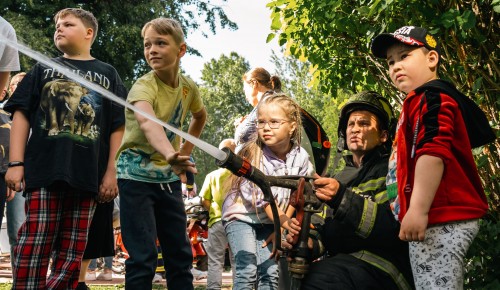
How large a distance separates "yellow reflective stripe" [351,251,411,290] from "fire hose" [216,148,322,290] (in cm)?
29

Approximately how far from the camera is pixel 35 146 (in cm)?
470

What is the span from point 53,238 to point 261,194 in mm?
1408

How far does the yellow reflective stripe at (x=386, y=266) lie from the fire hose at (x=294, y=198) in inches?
11.2

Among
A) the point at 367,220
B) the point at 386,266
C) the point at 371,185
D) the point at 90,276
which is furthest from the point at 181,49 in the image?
the point at 90,276

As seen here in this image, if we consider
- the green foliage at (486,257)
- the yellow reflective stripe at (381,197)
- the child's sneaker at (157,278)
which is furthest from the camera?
the child's sneaker at (157,278)

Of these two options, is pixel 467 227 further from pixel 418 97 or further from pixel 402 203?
pixel 418 97

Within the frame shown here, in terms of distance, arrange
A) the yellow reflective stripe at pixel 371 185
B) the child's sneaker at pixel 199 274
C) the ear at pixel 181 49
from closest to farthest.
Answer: the yellow reflective stripe at pixel 371 185
the ear at pixel 181 49
the child's sneaker at pixel 199 274

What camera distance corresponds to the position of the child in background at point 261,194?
17.4 feet

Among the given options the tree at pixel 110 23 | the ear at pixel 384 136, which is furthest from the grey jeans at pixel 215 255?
the tree at pixel 110 23

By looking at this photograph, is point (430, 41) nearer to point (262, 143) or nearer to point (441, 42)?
point (441, 42)

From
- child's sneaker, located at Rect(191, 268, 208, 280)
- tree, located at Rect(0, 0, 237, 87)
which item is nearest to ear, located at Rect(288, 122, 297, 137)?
child's sneaker, located at Rect(191, 268, 208, 280)

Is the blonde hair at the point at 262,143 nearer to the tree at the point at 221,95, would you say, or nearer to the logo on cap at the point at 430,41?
the logo on cap at the point at 430,41

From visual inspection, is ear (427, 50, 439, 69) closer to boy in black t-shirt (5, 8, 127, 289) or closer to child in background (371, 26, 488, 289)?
child in background (371, 26, 488, 289)

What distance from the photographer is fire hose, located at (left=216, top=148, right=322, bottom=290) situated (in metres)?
3.04
